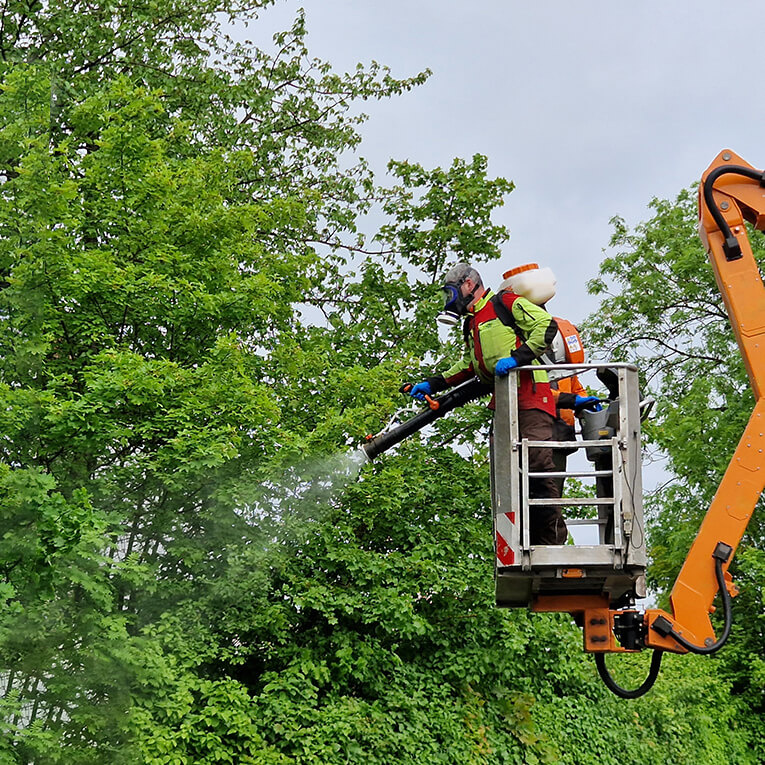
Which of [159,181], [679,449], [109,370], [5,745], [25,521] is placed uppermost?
[679,449]

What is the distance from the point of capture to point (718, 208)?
706 centimetres

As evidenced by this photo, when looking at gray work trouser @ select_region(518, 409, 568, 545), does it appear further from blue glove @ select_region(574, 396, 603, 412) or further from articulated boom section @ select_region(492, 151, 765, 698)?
blue glove @ select_region(574, 396, 603, 412)

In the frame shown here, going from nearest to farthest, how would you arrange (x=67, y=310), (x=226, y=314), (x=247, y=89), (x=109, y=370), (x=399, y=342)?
(x=109, y=370)
(x=67, y=310)
(x=226, y=314)
(x=399, y=342)
(x=247, y=89)

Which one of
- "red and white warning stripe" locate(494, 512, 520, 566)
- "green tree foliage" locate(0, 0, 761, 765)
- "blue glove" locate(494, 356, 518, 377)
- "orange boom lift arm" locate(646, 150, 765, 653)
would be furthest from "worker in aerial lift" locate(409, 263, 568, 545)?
"green tree foliage" locate(0, 0, 761, 765)

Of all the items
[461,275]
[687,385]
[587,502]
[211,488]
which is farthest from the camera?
[687,385]

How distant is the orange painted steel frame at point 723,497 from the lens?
21.6 feet

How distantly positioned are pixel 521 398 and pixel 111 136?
243 inches

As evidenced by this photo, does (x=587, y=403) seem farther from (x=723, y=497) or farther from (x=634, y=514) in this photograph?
(x=723, y=497)

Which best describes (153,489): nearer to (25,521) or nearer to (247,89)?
(25,521)

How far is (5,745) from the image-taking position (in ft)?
27.3

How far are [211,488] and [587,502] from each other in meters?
5.29

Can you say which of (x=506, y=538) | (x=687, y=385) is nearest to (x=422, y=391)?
(x=506, y=538)

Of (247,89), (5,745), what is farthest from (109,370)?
(247,89)

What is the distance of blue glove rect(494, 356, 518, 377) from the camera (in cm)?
625
